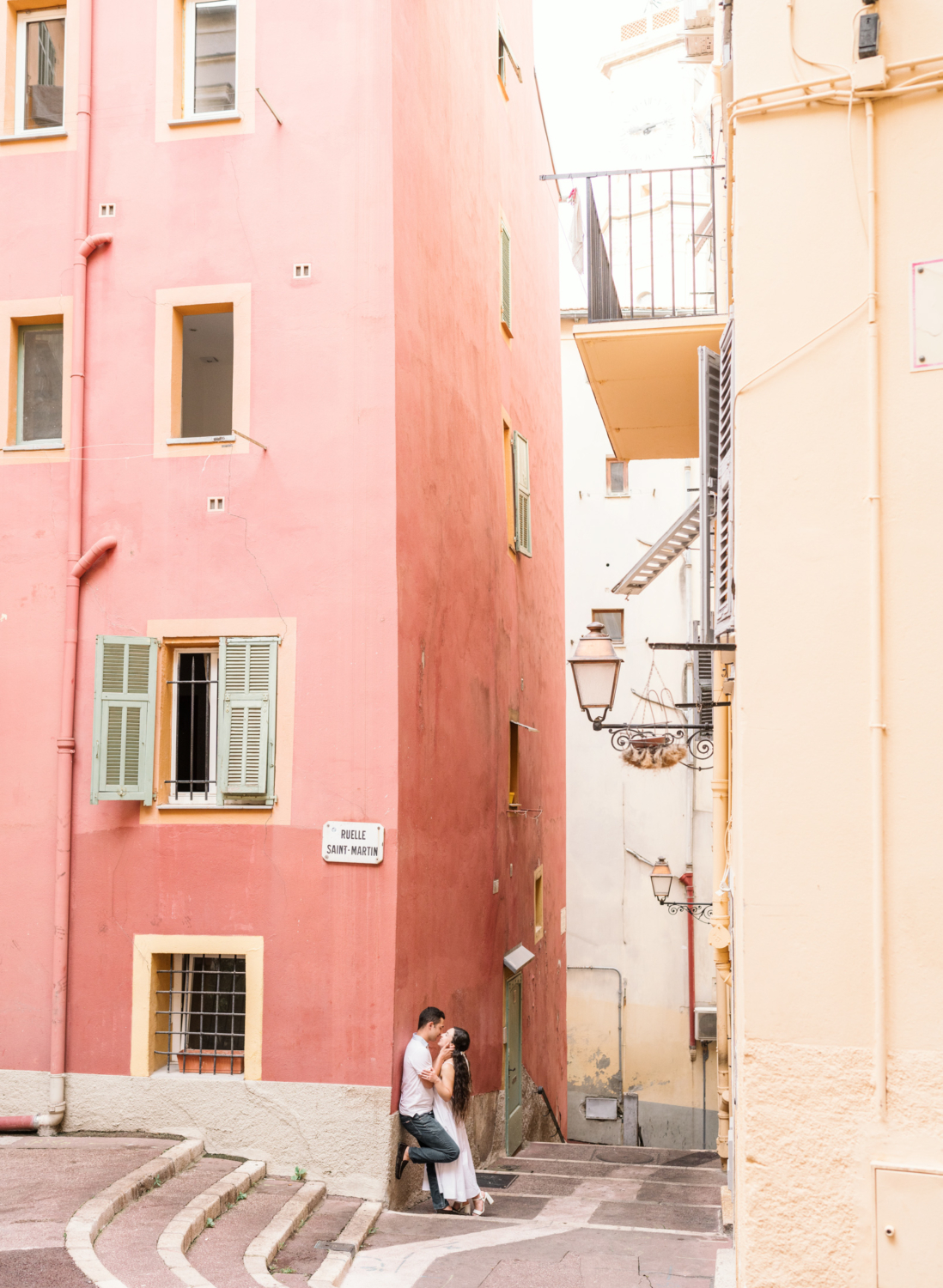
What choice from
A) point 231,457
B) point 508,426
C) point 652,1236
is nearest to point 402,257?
point 231,457

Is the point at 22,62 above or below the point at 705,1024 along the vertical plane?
above

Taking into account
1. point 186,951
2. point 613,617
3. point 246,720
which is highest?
point 613,617

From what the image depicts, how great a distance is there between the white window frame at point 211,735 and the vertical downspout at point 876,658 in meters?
6.73

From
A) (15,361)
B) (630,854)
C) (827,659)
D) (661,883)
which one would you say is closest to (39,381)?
(15,361)

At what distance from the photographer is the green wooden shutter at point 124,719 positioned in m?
10.7

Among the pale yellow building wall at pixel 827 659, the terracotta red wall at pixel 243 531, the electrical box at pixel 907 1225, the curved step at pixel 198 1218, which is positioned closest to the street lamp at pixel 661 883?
the terracotta red wall at pixel 243 531

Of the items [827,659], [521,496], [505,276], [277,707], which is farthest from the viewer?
[521,496]

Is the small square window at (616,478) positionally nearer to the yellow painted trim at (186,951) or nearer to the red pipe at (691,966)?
the red pipe at (691,966)

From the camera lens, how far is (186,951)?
35.0 feet

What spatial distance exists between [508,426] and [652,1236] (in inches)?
402

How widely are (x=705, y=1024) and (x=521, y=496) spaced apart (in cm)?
1074

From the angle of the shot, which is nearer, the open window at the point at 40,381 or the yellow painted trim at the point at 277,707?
the yellow painted trim at the point at 277,707

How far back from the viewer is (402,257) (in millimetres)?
11398

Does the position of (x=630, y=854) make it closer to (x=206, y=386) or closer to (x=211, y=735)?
(x=206, y=386)
